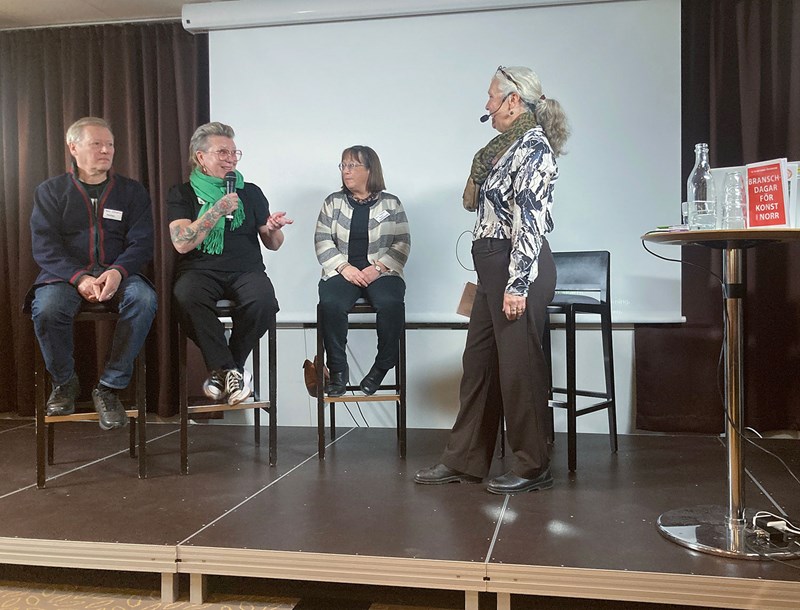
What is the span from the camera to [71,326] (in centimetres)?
263

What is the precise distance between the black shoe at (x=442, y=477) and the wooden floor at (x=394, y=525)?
53 millimetres

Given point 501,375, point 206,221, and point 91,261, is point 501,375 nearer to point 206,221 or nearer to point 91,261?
point 206,221

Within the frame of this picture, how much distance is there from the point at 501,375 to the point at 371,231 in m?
1.09

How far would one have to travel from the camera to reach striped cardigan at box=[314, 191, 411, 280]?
318cm

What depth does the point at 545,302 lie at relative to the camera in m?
2.39

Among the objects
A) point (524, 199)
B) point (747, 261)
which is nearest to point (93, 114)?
point (524, 199)

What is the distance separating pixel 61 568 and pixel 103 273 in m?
1.05

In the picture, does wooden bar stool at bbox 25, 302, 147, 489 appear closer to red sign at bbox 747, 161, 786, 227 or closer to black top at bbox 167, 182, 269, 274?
black top at bbox 167, 182, 269, 274

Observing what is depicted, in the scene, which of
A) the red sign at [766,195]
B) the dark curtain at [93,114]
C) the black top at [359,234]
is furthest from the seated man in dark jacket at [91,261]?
the red sign at [766,195]

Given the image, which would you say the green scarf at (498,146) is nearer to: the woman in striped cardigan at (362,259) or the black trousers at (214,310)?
the woman in striped cardigan at (362,259)

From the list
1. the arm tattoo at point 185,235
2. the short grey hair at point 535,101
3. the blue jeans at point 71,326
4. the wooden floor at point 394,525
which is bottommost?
the wooden floor at point 394,525

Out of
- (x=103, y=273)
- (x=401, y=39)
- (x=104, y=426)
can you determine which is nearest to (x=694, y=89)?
(x=401, y=39)

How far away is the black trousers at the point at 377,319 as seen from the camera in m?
2.99

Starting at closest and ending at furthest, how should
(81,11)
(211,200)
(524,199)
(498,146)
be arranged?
1. (524,199)
2. (498,146)
3. (211,200)
4. (81,11)
